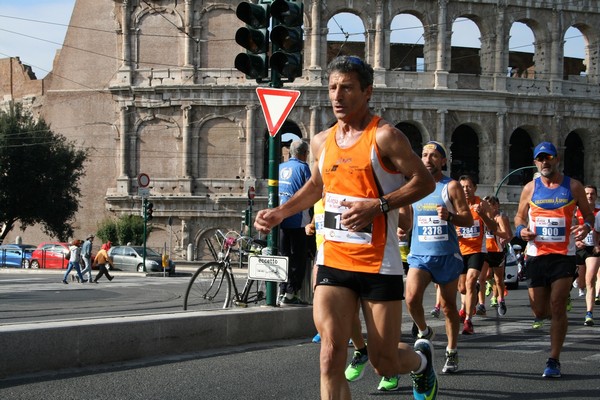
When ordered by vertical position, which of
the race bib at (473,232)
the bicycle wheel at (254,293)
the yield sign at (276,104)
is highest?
the yield sign at (276,104)

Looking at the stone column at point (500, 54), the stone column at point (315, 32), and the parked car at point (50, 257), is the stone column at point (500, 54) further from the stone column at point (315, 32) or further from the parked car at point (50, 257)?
the parked car at point (50, 257)

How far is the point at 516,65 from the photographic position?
5428 centimetres

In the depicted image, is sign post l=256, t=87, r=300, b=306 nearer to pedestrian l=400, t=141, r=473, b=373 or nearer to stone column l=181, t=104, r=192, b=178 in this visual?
pedestrian l=400, t=141, r=473, b=373

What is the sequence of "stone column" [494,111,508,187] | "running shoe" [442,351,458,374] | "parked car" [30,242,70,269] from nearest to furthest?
1. "running shoe" [442,351,458,374]
2. "parked car" [30,242,70,269]
3. "stone column" [494,111,508,187]

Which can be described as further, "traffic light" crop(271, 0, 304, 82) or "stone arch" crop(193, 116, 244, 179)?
"stone arch" crop(193, 116, 244, 179)

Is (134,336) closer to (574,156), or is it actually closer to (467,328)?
(467,328)

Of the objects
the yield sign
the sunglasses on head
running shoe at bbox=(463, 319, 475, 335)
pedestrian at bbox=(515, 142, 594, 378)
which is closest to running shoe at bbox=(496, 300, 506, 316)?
running shoe at bbox=(463, 319, 475, 335)

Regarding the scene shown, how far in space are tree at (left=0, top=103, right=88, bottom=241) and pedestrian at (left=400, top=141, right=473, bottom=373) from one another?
4135 cm

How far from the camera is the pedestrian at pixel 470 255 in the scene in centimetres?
1120

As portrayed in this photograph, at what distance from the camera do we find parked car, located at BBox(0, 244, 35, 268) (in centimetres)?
4088

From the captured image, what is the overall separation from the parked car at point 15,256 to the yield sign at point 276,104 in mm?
32641

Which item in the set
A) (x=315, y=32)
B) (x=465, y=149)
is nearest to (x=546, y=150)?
(x=315, y=32)

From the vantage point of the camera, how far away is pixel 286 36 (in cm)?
1029

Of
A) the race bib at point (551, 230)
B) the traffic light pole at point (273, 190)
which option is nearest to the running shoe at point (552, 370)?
the race bib at point (551, 230)
